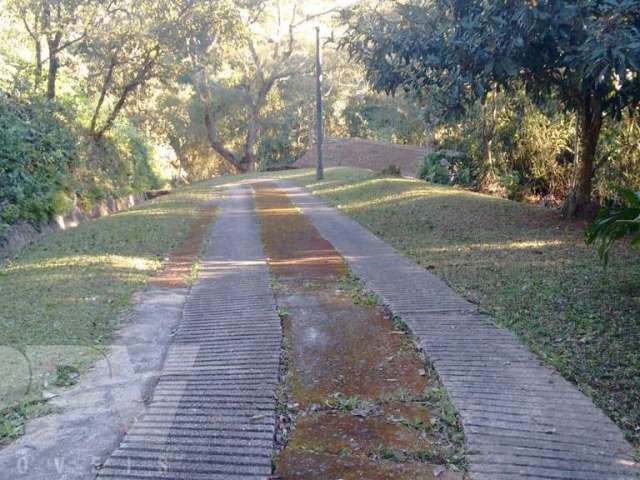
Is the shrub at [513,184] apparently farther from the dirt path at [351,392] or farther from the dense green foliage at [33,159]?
the dense green foliage at [33,159]

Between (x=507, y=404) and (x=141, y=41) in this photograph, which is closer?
(x=507, y=404)

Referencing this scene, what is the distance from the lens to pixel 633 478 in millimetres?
3543

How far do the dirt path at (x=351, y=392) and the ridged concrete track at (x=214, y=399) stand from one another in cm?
18

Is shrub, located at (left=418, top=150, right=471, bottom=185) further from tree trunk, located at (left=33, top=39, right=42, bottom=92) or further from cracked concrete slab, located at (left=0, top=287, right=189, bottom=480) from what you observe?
cracked concrete slab, located at (left=0, top=287, right=189, bottom=480)

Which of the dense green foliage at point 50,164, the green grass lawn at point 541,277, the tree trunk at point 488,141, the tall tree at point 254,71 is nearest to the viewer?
the green grass lawn at point 541,277

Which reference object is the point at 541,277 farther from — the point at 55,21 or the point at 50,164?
the point at 55,21

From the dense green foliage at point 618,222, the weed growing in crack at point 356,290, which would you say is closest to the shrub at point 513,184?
the weed growing in crack at point 356,290

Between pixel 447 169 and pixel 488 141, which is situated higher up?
pixel 488 141

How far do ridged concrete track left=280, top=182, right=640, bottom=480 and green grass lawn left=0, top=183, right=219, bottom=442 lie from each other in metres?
2.83

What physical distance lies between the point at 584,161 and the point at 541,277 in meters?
4.89

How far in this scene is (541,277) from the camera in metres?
7.86

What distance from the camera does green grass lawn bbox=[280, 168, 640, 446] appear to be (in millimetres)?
5062

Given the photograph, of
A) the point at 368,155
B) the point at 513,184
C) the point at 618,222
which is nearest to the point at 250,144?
the point at 368,155

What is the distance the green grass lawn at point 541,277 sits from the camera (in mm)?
5062
